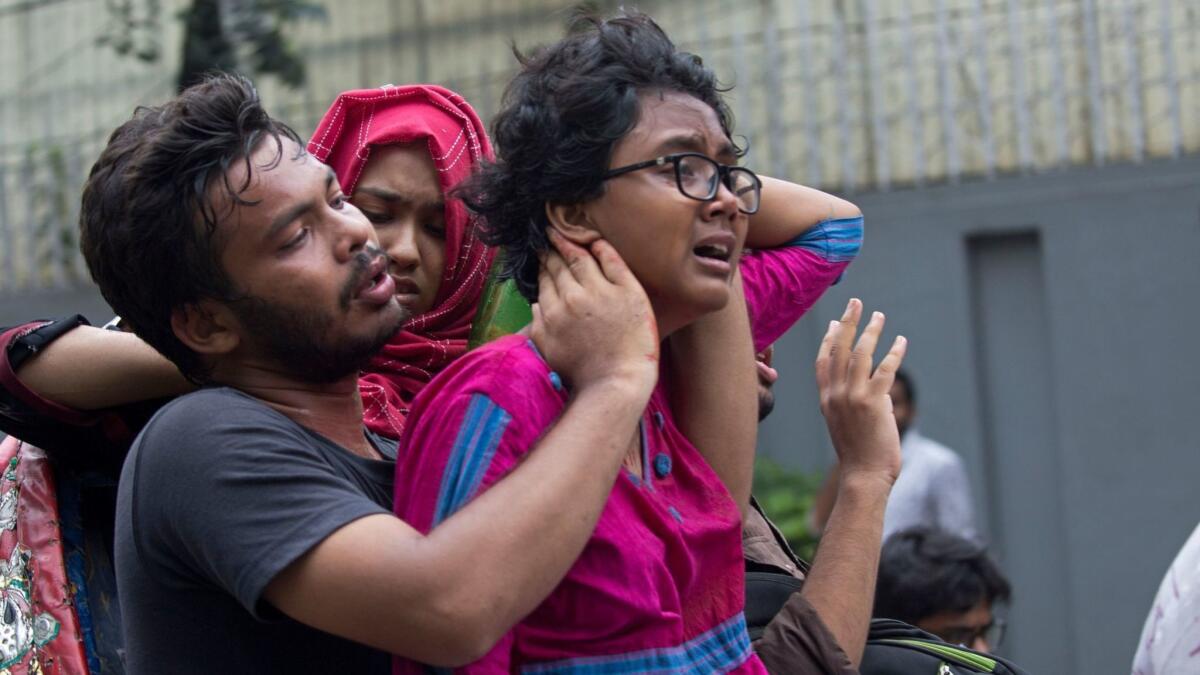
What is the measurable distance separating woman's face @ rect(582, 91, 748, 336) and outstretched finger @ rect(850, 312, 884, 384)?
14.9 inches

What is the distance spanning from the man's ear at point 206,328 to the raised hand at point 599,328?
1.35ft

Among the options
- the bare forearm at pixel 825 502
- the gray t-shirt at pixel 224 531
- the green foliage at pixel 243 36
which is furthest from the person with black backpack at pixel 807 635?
the green foliage at pixel 243 36

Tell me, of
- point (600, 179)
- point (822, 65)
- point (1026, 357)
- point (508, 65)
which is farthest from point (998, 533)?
point (600, 179)

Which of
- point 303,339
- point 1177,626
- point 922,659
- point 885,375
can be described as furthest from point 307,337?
point 1177,626

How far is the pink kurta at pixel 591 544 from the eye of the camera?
6.19 ft

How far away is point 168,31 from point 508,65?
214 cm

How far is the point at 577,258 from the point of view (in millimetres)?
2070

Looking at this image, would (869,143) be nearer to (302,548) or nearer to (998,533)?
(998,533)

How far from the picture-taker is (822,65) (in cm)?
779

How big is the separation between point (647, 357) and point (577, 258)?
7.2 inches

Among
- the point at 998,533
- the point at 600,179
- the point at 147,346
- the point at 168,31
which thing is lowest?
the point at 998,533

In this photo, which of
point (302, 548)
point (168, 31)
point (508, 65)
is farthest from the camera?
point (168, 31)

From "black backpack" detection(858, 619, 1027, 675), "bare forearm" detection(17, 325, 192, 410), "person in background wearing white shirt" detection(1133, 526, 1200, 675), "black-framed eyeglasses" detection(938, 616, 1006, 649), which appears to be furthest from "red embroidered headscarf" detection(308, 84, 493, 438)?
"black-framed eyeglasses" detection(938, 616, 1006, 649)

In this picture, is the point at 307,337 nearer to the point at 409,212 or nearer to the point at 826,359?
the point at 409,212
